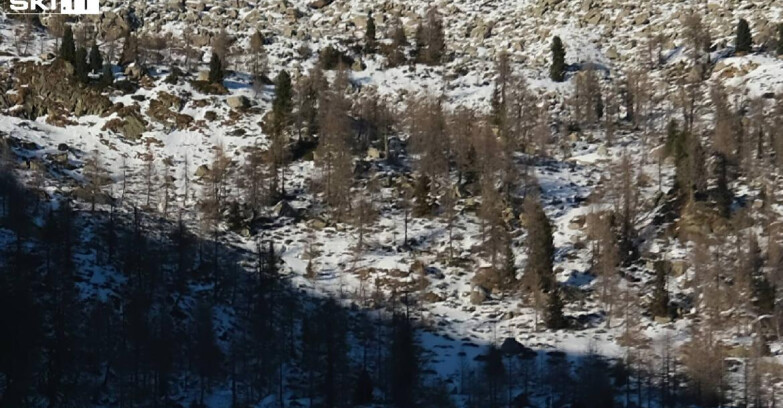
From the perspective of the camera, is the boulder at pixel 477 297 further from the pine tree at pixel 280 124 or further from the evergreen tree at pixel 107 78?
the evergreen tree at pixel 107 78

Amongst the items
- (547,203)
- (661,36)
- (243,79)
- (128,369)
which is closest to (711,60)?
(661,36)

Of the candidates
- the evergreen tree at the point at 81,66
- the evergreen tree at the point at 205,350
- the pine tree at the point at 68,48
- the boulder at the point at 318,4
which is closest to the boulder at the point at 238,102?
the evergreen tree at the point at 81,66

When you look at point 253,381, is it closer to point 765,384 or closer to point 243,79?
point 765,384

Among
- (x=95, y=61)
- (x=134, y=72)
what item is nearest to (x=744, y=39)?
(x=134, y=72)

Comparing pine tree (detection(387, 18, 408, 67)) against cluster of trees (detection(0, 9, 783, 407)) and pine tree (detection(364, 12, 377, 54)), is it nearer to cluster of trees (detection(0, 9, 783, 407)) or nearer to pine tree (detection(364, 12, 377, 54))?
pine tree (detection(364, 12, 377, 54))

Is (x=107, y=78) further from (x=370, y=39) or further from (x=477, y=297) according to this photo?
(x=477, y=297)

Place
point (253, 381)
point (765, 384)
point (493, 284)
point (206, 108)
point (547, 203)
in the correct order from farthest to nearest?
point (206, 108), point (547, 203), point (493, 284), point (253, 381), point (765, 384)
